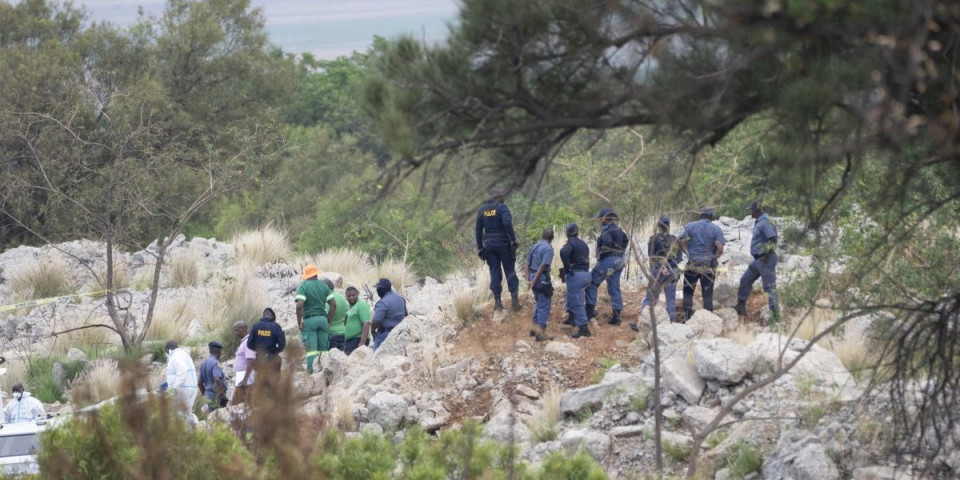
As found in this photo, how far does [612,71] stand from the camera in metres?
8.22

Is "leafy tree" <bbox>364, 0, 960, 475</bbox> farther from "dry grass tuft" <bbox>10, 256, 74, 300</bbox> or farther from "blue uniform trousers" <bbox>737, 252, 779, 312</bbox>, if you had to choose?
"dry grass tuft" <bbox>10, 256, 74, 300</bbox>

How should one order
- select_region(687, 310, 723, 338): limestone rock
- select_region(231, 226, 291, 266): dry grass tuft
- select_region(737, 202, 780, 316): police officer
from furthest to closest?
1. select_region(231, 226, 291, 266): dry grass tuft
2. select_region(737, 202, 780, 316): police officer
3. select_region(687, 310, 723, 338): limestone rock

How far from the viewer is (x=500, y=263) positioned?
16.5 metres

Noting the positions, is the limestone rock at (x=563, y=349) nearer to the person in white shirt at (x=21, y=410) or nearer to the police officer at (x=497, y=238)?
the police officer at (x=497, y=238)

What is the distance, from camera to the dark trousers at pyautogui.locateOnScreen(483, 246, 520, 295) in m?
16.0

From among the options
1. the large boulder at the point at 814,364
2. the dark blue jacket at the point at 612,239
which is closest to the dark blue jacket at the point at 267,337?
the dark blue jacket at the point at 612,239

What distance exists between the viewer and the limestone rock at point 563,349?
15226mm

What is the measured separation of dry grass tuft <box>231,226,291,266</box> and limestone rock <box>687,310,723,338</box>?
13776 millimetres

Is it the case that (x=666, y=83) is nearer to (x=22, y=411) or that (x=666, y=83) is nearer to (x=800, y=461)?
(x=800, y=461)

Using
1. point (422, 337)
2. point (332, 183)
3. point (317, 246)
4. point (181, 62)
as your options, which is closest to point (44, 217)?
point (181, 62)

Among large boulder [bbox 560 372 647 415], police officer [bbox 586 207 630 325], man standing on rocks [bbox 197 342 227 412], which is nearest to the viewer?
large boulder [bbox 560 372 647 415]

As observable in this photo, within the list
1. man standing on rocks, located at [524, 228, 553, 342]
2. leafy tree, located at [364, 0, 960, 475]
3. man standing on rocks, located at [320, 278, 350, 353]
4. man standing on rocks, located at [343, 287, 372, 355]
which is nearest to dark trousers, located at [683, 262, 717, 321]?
man standing on rocks, located at [524, 228, 553, 342]

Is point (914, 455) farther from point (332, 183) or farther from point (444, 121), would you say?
point (332, 183)

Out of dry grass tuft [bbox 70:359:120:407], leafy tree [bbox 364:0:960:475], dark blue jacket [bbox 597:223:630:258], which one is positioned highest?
leafy tree [bbox 364:0:960:475]
